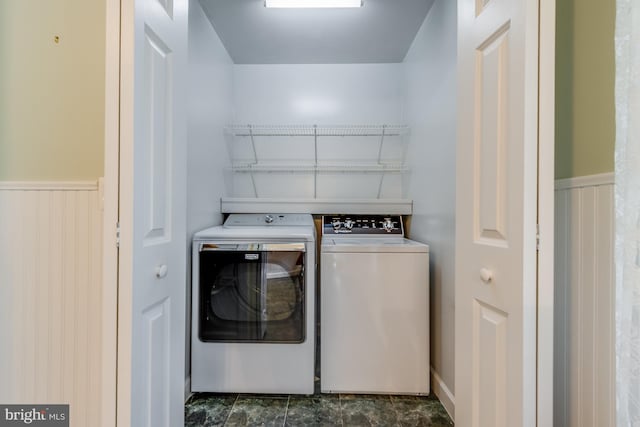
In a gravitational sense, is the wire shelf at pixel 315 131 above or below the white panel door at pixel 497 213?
above

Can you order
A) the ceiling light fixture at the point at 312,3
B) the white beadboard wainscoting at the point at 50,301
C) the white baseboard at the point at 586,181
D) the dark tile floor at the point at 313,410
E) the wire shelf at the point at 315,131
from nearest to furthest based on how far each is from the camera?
the white baseboard at the point at 586,181
the white beadboard wainscoting at the point at 50,301
the dark tile floor at the point at 313,410
the ceiling light fixture at the point at 312,3
the wire shelf at the point at 315,131

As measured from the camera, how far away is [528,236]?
0.88m

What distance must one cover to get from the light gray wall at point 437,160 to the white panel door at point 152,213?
1.36 m

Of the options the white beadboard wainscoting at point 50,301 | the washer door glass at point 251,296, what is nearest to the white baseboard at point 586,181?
the washer door glass at point 251,296

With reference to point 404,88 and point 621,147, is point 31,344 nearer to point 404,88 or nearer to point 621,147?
point 621,147

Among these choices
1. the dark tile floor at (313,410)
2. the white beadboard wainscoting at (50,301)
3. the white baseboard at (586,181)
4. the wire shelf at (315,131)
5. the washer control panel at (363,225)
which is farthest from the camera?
the wire shelf at (315,131)

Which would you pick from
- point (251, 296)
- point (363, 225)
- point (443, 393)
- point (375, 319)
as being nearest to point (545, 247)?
point (375, 319)

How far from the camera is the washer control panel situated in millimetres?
2734

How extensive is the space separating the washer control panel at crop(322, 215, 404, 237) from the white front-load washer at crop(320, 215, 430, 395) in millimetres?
696

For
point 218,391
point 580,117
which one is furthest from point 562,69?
point 218,391

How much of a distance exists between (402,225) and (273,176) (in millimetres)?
1156

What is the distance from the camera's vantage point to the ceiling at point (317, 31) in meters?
2.19

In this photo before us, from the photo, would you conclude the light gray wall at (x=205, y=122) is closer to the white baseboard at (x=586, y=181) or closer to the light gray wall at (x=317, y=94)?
the light gray wall at (x=317, y=94)

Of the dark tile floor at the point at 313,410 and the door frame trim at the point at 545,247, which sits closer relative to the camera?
the door frame trim at the point at 545,247
